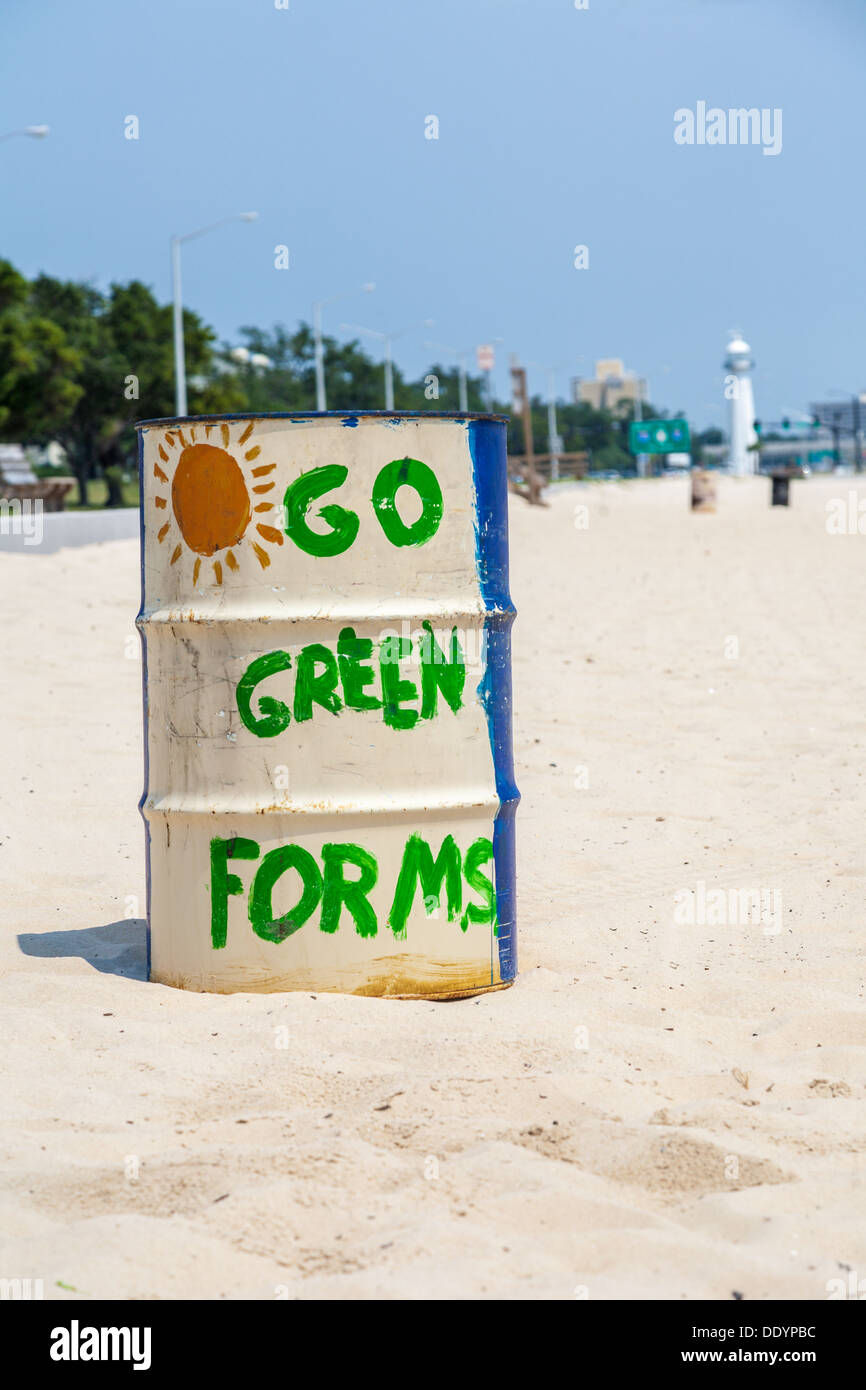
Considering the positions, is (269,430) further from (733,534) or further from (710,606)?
(733,534)

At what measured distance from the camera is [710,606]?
1341 centimetres

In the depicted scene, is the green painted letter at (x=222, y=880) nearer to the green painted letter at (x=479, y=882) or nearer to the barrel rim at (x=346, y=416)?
the green painted letter at (x=479, y=882)

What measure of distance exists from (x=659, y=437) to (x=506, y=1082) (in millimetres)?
92120

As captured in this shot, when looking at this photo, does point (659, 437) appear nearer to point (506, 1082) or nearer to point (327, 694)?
→ point (327, 694)

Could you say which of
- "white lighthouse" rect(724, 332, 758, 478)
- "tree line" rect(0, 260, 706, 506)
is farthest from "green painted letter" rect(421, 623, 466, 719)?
"white lighthouse" rect(724, 332, 758, 478)

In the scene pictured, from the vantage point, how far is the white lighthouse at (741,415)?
447ft

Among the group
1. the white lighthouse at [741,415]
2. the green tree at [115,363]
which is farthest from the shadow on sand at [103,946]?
the white lighthouse at [741,415]

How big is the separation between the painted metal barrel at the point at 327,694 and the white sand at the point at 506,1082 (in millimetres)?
191

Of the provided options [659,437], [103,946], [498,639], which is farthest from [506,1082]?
[659,437]

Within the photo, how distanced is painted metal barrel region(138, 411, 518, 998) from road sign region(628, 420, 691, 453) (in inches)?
3546

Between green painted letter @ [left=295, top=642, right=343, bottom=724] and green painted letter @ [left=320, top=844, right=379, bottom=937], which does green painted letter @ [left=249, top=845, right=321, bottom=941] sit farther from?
green painted letter @ [left=295, top=642, right=343, bottom=724]

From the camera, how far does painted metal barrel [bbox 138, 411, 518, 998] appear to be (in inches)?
144
